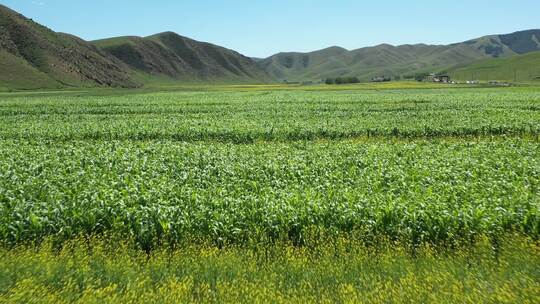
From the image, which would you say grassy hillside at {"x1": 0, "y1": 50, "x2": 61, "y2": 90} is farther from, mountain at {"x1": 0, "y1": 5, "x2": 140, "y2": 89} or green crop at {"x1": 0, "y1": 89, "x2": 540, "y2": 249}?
green crop at {"x1": 0, "y1": 89, "x2": 540, "y2": 249}

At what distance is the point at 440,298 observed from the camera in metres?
6.83

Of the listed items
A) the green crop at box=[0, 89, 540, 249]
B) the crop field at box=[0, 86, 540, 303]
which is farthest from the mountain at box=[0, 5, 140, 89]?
the crop field at box=[0, 86, 540, 303]

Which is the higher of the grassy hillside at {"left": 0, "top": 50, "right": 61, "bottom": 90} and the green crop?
the grassy hillside at {"left": 0, "top": 50, "right": 61, "bottom": 90}

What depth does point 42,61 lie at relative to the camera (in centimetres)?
15475

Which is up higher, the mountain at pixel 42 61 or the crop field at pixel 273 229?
the mountain at pixel 42 61

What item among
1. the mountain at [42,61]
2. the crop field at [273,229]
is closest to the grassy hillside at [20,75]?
the mountain at [42,61]

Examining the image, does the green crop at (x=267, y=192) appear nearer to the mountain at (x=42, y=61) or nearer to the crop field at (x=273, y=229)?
the crop field at (x=273, y=229)

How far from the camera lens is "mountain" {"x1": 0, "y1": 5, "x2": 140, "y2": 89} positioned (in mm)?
135875

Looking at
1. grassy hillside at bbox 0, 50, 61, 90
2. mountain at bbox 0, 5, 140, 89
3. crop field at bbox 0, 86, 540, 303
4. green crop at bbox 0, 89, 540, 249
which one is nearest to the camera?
crop field at bbox 0, 86, 540, 303

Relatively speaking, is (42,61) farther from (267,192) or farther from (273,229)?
(273,229)

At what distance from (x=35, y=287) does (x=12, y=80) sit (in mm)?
143595

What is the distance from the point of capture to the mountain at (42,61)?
446 feet

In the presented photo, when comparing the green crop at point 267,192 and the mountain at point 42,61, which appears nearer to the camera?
the green crop at point 267,192

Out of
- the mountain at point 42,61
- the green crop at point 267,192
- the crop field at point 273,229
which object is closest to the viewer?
the crop field at point 273,229
